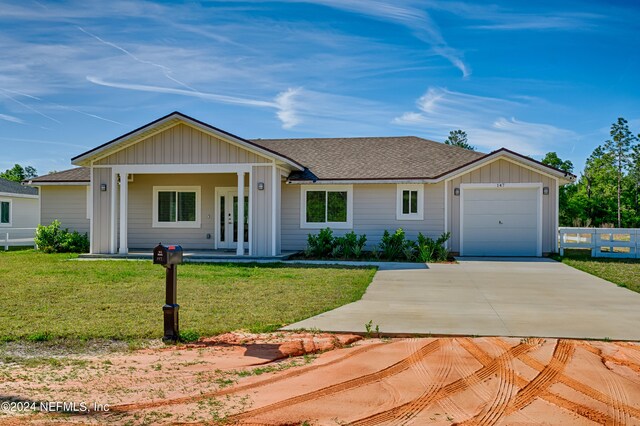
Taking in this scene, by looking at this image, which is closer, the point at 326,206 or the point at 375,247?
the point at 375,247

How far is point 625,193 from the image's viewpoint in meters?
43.4

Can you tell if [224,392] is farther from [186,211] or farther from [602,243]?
[602,243]

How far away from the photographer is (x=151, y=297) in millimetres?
8922

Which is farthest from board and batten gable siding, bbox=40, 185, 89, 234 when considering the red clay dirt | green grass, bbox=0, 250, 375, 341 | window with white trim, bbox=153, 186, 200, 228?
the red clay dirt

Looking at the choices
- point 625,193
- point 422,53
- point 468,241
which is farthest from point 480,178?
point 625,193

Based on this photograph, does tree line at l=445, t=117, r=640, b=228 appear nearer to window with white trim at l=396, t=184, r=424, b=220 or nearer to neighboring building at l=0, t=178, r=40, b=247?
window with white trim at l=396, t=184, r=424, b=220

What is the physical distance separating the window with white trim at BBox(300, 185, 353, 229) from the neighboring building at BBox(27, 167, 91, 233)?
8.69 m

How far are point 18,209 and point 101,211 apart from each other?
1550cm

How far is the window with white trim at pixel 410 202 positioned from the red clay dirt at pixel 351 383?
1243 centimetres

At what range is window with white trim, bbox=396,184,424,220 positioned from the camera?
18344 millimetres

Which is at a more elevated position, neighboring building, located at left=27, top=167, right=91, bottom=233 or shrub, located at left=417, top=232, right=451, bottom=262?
neighboring building, located at left=27, top=167, right=91, bottom=233

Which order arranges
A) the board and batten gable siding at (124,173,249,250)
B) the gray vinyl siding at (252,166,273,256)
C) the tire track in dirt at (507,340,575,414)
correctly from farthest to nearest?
the board and batten gable siding at (124,173,249,250), the gray vinyl siding at (252,166,273,256), the tire track in dirt at (507,340,575,414)

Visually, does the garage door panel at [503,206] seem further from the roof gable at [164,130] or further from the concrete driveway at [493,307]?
the roof gable at [164,130]

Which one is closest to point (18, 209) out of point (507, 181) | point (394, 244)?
point (394, 244)
